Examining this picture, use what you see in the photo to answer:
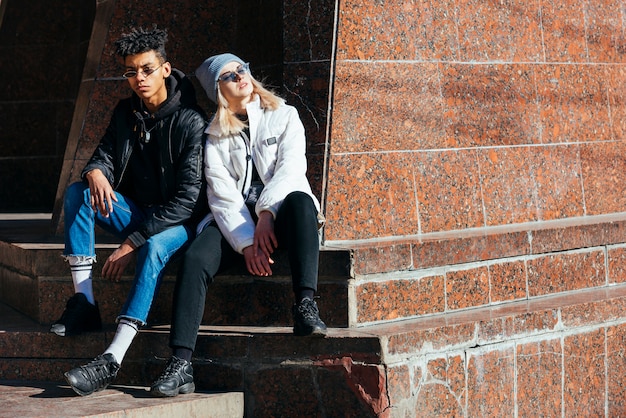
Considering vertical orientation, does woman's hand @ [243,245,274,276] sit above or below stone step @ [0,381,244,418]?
above

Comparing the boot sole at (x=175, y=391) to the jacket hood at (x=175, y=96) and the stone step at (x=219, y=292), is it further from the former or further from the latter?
the jacket hood at (x=175, y=96)

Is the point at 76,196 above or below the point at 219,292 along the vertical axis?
above

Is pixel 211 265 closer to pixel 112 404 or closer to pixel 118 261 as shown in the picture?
pixel 118 261

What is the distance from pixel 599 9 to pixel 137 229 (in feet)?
12.4

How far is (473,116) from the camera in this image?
6.50 m

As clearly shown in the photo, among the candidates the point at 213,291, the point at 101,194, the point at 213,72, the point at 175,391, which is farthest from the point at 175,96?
the point at 175,391

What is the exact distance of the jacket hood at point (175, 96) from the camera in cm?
545

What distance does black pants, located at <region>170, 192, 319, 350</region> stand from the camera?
499 centimetres

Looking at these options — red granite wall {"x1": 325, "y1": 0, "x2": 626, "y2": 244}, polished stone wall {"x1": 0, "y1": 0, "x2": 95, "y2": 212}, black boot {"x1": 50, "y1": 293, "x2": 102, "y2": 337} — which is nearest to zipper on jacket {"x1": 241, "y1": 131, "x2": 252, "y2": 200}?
red granite wall {"x1": 325, "y1": 0, "x2": 626, "y2": 244}

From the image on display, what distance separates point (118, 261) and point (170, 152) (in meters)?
0.59

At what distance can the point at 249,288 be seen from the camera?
544 cm

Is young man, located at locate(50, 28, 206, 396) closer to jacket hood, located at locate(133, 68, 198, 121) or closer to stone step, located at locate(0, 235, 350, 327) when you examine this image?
jacket hood, located at locate(133, 68, 198, 121)

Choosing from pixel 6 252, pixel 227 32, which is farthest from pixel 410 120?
pixel 6 252

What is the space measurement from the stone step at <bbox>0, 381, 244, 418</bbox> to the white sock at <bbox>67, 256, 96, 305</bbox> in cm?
47
